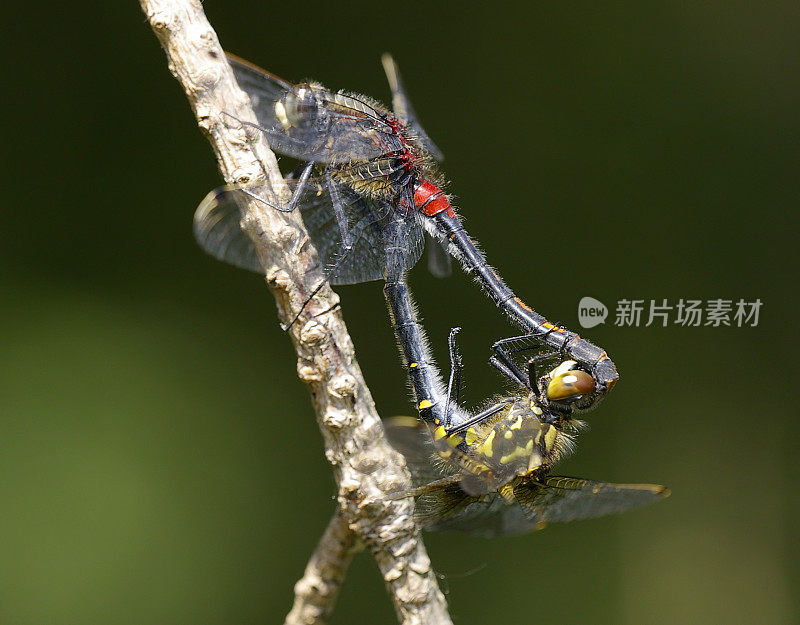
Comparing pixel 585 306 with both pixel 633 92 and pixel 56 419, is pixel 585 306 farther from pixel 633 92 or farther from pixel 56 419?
pixel 56 419

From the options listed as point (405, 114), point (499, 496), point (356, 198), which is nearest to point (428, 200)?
point (356, 198)

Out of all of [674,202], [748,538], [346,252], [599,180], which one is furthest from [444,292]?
[748,538]

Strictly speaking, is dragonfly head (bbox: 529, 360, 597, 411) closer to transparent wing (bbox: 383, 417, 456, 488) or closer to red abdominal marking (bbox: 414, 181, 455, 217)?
transparent wing (bbox: 383, 417, 456, 488)

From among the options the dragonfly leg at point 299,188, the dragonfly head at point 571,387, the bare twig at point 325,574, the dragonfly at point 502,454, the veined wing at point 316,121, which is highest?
the veined wing at point 316,121

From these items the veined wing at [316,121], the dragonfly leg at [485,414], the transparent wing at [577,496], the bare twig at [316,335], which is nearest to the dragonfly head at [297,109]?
the veined wing at [316,121]

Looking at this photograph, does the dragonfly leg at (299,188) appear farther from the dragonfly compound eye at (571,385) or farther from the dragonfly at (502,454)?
the dragonfly compound eye at (571,385)

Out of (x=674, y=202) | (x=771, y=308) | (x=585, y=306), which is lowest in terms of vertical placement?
(x=771, y=308)

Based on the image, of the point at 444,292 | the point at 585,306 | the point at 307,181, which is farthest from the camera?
the point at 444,292
